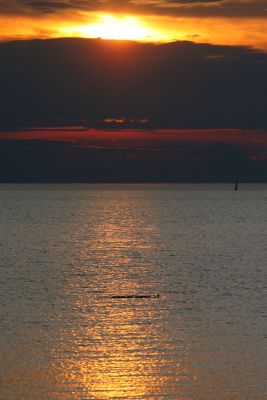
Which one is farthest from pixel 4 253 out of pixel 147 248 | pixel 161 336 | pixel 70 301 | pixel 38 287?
pixel 161 336

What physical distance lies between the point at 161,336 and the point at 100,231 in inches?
4149

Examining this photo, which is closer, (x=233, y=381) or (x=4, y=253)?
(x=233, y=381)

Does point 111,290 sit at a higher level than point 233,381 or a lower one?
higher

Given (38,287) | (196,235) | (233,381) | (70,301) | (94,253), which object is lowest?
(233,381)

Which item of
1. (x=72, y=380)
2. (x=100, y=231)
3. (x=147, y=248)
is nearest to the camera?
(x=72, y=380)

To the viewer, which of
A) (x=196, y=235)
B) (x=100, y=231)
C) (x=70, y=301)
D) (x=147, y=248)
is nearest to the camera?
(x=70, y=301)

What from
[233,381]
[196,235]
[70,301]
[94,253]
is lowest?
[233,381]

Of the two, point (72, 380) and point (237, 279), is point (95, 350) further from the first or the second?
point (237, 279)

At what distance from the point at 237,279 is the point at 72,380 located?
Answer: 39.1 metres

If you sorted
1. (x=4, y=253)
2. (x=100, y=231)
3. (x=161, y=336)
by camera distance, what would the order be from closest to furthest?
(x=161, y=336)
(x=4, y=253)
(x=100, y=231)

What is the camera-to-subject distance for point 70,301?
56.3 metres

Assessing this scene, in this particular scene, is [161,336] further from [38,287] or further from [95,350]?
[38,287]

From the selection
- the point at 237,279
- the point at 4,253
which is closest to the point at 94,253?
the point at 4,253

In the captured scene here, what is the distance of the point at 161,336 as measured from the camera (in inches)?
1703
